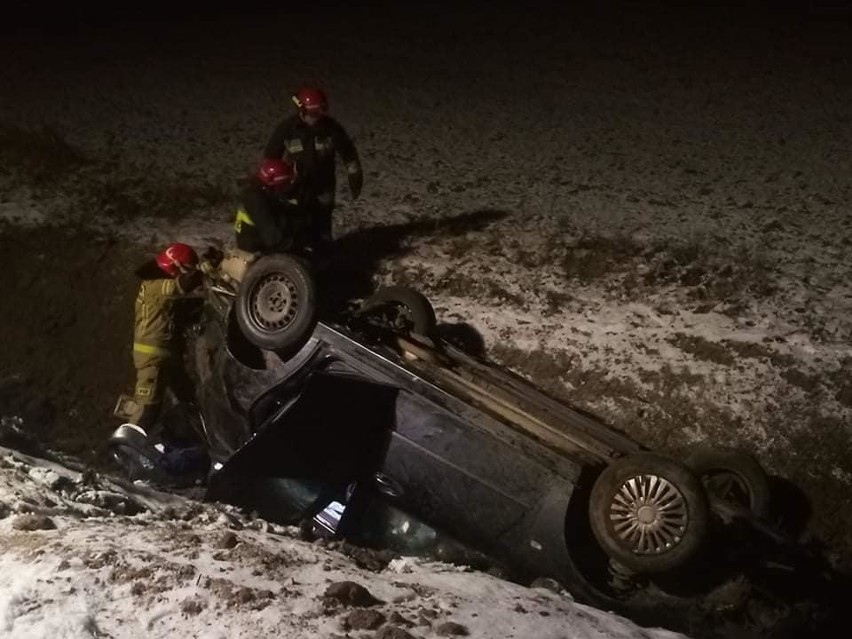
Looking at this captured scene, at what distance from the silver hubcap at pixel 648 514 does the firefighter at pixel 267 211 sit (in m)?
3.38

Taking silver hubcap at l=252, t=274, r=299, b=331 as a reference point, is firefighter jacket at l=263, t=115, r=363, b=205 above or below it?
above

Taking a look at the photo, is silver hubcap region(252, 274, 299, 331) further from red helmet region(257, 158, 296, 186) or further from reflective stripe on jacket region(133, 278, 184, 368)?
red helmet region(257, 158, 296, 186)

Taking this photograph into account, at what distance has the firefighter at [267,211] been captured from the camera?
6.75 meters

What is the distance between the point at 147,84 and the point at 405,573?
9.44m

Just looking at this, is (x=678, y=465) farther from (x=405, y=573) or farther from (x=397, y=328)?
(x=397, y=328)

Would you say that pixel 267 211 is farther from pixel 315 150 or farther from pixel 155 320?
pixel 155 320

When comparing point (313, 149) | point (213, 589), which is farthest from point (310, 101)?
point (213, 589)

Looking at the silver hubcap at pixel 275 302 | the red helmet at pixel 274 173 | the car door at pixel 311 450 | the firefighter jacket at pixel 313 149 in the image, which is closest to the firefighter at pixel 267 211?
the red helmet at pixel 274 173

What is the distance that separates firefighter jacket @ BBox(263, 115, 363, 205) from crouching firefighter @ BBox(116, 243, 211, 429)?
4.98 feet

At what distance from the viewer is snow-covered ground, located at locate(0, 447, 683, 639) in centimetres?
359

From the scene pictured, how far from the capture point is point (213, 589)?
12.4ft

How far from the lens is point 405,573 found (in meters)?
4.49

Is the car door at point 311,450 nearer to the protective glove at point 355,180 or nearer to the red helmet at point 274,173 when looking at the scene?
the red helmet at point 274,173

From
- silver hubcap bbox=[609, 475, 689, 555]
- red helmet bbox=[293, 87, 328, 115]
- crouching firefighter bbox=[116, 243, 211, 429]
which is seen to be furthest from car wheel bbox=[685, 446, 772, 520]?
red helmet bbox=[293, 87, 328, 115]
